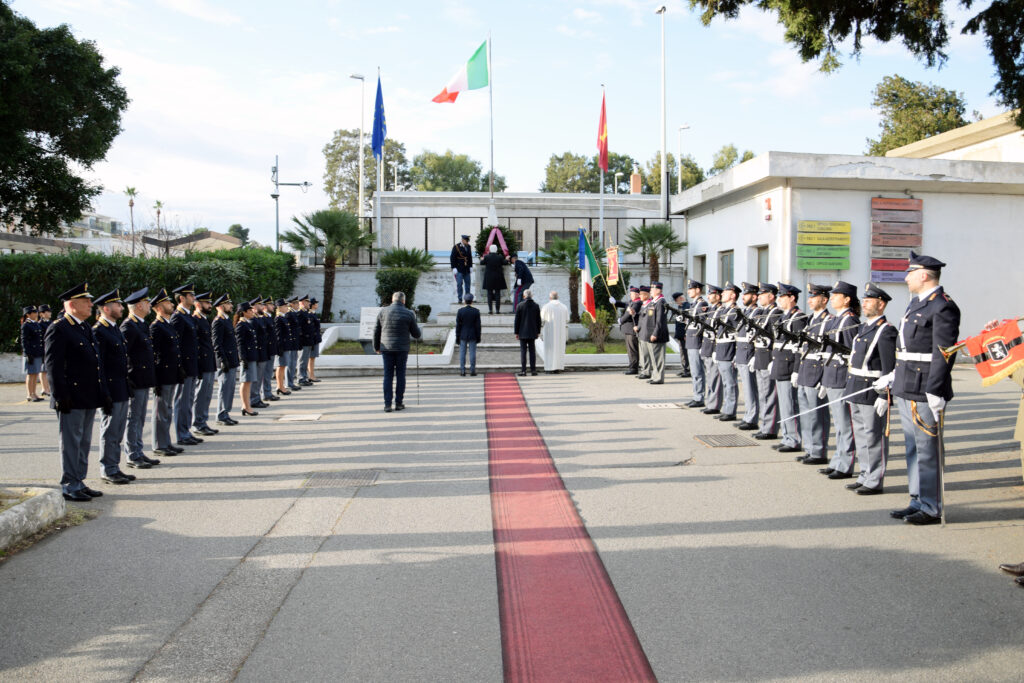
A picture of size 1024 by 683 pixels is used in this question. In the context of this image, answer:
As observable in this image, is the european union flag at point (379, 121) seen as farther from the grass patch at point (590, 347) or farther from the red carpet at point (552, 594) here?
the red carpet at point (552, 594)

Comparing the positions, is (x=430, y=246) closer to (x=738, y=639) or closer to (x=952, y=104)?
(x=952, y=104)

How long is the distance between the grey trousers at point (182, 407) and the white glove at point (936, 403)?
8.45 m

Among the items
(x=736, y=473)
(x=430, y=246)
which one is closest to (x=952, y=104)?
(x=430, y=246)

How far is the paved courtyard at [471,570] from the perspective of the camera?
381 cm

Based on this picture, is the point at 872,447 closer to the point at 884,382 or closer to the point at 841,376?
the point at 884,382

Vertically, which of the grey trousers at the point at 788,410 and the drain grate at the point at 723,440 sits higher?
the grey trousers at the point at 788,410

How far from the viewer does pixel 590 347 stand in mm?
21031

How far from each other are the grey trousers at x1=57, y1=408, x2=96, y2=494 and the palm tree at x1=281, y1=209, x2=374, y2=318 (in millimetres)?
17276

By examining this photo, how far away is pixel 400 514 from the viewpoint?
6.41 m

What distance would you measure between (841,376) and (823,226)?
Answer: 12.3 meters

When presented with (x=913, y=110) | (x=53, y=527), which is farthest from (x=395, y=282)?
(x=913, y=110)

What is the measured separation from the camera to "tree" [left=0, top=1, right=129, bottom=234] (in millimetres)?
19891

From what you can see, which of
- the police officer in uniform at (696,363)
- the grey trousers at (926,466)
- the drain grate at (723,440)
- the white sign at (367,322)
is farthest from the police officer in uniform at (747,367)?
the white sign at (367,322)

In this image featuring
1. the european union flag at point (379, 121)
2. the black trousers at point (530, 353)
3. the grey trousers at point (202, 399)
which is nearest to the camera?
the grey trousers at point (202, 399)
